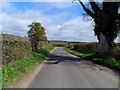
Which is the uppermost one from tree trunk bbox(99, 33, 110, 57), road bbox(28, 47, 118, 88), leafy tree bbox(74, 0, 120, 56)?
leafy tree bbox(74, 0, 120, 56)

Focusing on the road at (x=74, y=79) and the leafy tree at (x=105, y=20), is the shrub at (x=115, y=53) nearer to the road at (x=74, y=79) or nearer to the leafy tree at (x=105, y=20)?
the leafy tree at (x=105, y=20)

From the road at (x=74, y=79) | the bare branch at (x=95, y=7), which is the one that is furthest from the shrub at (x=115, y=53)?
the road at (x=74, y=79)

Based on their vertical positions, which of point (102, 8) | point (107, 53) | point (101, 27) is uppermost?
point (102, 8)

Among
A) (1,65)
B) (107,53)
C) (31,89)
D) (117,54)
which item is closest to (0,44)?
(1,65)

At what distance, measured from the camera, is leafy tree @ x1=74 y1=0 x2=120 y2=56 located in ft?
121

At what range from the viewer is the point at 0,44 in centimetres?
1546

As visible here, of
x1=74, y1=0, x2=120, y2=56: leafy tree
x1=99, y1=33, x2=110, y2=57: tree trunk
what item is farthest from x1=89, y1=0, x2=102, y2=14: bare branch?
x1=99, y1=33, x2=110, y2=57: tree trunk

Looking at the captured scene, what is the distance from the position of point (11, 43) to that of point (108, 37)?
71.5ft

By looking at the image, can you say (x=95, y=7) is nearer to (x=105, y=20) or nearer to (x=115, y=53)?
(x=105, y=20)

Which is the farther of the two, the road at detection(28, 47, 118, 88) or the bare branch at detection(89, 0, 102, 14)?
the bare branch at detection(89, 0, 102, 14)

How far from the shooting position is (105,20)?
36.8m

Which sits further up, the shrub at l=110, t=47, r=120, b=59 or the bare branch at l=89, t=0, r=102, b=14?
the bare branch at l=89, t=0, r=102, b=14

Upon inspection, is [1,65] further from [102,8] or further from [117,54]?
[102,8]

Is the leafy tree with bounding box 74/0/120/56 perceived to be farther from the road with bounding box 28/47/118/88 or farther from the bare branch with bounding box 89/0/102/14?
the road with bounding box 28/47/118/88
